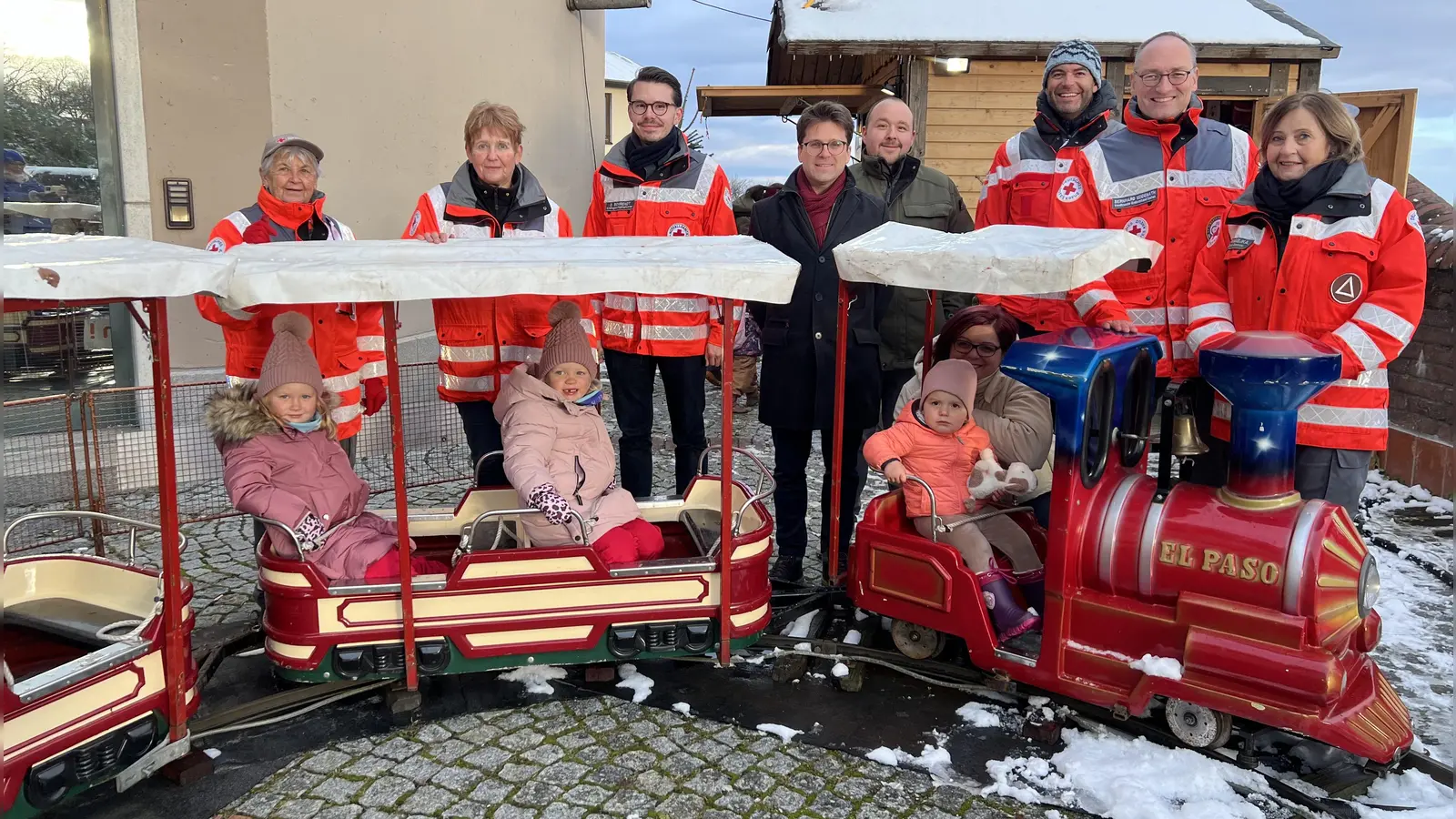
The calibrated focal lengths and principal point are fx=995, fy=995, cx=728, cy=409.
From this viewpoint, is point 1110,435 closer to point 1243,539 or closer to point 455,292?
point 1243,539

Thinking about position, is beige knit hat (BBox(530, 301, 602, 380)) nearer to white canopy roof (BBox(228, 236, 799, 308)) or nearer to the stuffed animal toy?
white canopy roof (BBox(228, 236, 799, 308))

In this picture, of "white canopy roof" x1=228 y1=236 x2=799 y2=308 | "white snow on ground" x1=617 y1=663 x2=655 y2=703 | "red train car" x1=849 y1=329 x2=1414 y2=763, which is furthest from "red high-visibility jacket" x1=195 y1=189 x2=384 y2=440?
"red train car" x1=849 y1=329 x2=1414 y2=763

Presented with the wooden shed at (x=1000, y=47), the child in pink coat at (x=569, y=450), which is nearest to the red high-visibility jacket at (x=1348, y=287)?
the child in pink coat at (x=569, y=450)

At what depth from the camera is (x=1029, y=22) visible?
10.2 metres

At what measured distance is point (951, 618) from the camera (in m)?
3.67

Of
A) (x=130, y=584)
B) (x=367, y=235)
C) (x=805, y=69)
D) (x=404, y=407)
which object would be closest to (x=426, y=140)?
(x=367, y=235)

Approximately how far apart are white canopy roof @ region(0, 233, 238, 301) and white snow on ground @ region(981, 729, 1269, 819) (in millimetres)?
2818

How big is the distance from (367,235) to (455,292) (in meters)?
4.85

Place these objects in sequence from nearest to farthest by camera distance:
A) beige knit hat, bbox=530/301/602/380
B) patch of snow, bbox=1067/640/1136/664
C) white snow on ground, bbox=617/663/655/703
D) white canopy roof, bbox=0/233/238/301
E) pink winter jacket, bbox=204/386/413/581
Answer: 1. white canopy roof, bbox=0/233/238/301
2. patch of snow, bbox=1067/640/1136/664
3. pink winter jacket, bbox=204/386/413/581
4. white snow on ground, bbox=617/663/655/703
5. beige knit hat, bbox=530/301/602/380

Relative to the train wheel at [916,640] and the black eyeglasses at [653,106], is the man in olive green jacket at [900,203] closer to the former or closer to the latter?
the black eyeglasses at [653,106]

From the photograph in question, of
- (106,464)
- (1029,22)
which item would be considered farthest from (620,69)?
(106,464)

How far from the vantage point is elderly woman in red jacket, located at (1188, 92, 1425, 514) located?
10.9ft

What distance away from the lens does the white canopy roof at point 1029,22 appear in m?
9.85

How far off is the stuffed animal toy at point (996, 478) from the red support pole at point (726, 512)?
100 centimetres
